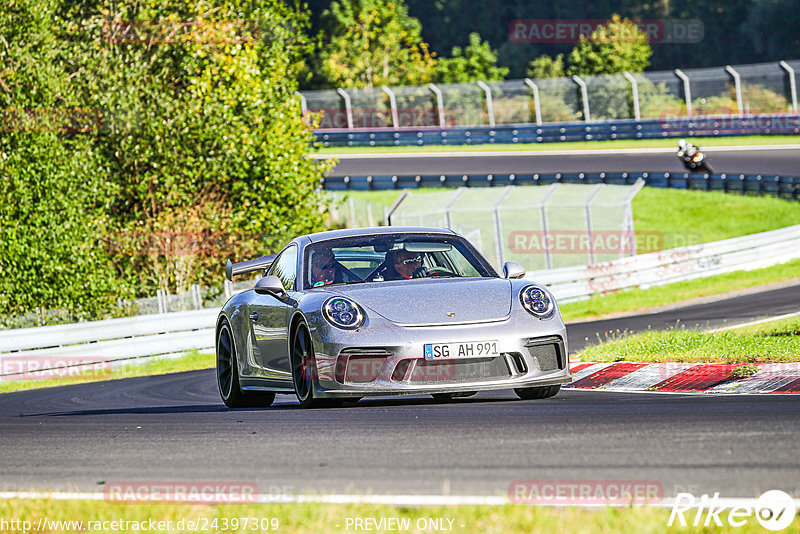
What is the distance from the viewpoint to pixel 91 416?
938 centimetres

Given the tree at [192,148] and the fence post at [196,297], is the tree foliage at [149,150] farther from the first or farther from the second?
the fence post at [196,297]

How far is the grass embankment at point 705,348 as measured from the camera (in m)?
10.2

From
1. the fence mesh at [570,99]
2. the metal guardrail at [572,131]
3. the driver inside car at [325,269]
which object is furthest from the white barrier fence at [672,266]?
the fence mesh at [570,99]

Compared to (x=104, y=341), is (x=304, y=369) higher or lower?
higher

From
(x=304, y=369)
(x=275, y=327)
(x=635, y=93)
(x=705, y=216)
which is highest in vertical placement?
(x=275, y=327)

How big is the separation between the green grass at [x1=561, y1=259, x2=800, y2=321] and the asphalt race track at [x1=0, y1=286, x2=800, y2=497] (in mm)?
13975

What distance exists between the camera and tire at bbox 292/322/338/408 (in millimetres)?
8156

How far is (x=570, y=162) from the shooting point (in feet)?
141

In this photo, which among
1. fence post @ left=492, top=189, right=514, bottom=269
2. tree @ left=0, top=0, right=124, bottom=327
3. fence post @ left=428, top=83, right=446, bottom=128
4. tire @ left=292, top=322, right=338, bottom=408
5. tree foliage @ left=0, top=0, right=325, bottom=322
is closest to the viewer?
tire @ left=292, top=322, right=338, bottom=408

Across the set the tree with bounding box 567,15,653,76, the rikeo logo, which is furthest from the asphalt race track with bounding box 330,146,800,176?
the rikeo logo

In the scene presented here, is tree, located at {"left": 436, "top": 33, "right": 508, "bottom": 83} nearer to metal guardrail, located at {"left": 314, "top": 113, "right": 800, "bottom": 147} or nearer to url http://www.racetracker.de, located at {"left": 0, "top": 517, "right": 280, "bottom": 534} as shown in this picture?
metal guardrail, located at {"left": 314, "top": 113, "right": 800, "bottom": 147}

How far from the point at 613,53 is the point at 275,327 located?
64742mm
